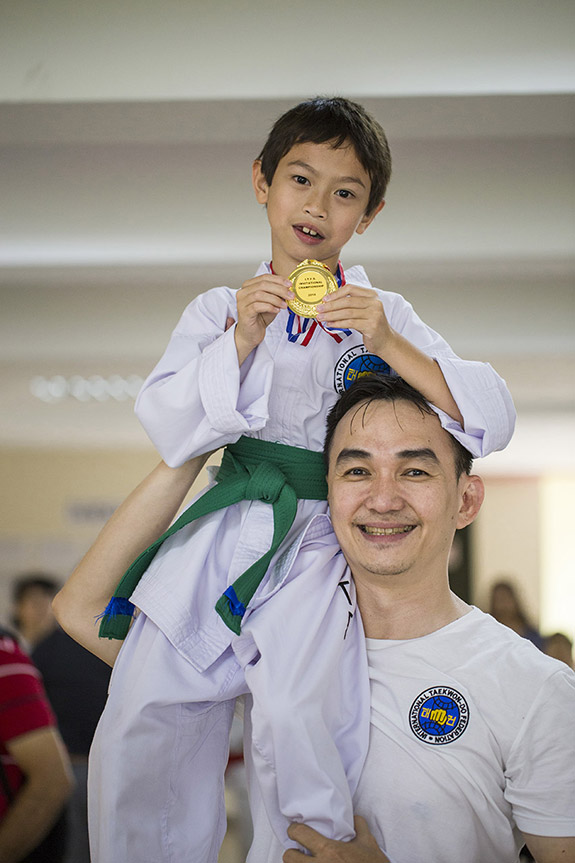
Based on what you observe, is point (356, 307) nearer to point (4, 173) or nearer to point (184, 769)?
point (184, 769)

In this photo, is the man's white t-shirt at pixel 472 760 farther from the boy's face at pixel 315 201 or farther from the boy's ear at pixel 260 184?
the boy's ear at pixel 260 184

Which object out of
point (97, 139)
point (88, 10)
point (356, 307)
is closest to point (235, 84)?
point (88, 10)

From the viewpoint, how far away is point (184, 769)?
5.14ft

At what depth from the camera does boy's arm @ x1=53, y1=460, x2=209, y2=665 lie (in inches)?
64.0

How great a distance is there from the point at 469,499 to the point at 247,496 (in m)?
0.45

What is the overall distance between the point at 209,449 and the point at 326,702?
483mm

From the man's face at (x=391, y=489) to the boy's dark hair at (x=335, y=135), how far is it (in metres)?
0.48

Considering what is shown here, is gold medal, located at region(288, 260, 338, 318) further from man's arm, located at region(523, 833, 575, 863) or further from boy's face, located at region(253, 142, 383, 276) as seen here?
man's arm, located at region(523, 833, 575, 863)

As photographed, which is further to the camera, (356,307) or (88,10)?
(88,10)

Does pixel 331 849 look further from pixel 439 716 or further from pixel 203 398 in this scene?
pixel 203 398

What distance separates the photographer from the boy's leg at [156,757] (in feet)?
4.88

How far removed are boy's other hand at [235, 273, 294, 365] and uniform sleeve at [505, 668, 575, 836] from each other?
2.59 feet

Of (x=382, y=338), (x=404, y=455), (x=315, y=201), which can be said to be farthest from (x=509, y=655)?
(x=315, y=201)

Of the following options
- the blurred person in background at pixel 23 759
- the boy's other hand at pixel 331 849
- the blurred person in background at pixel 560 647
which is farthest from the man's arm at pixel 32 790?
the blurred person in background at pixel 560 647
